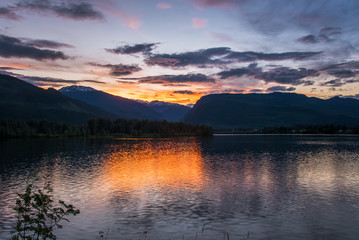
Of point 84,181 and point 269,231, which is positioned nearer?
point 269,231

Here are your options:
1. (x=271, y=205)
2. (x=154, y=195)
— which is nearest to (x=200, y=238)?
(x=271, y=205)

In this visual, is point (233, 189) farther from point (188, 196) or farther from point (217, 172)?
point (217, 172)

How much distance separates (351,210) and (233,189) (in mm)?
13541

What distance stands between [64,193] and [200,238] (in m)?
21.0

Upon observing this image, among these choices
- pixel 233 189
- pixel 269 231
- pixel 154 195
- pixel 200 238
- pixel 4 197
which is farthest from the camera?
pixel 233 189

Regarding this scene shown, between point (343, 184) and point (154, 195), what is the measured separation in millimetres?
27127

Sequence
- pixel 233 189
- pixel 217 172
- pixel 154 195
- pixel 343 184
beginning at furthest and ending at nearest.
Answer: pixel 217 172
pixel 343 184
pixel 233 189
pixel 154 195

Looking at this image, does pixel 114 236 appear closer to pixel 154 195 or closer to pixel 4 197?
pixel 154 195

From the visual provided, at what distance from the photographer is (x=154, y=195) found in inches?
1403

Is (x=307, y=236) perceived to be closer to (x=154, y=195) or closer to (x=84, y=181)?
(x=154, y=195)

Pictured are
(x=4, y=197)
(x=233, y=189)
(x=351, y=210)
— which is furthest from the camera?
(x=233, y=189)

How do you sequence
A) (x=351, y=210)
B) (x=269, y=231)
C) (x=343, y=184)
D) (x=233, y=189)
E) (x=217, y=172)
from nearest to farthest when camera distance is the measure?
(x=269, y=231)
(x=351, y=210)
(x=233, y=189)
(x=343, y=184)
(x=217, y=172)

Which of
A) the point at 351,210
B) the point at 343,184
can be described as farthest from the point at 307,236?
the point at 343,184

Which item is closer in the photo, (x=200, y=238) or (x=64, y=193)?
(x=200, y=238)
